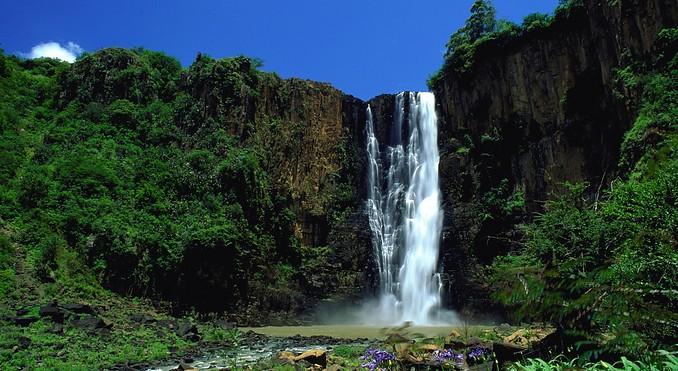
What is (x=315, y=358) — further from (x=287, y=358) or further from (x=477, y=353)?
(x=477, y=353)

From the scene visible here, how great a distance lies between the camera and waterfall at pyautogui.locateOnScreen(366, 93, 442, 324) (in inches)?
1284

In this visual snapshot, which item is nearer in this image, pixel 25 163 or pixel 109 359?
pixel 109 359

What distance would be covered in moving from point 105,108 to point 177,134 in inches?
282

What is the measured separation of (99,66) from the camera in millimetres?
43625

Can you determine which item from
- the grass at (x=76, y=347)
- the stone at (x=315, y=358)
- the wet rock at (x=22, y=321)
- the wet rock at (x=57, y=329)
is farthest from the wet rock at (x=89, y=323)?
the stone at (x=315, y=358)

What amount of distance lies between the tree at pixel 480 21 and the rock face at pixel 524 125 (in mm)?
4579

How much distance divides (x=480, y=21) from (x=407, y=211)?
641 inches

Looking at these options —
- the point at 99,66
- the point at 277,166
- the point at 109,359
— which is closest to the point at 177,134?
the point at 277,166

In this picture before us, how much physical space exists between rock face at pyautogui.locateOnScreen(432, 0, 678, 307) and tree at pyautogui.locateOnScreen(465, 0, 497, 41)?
4.58m

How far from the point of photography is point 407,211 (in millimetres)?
36125

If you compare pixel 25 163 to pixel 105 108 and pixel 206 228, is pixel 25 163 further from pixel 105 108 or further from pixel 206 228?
pixel 206 228

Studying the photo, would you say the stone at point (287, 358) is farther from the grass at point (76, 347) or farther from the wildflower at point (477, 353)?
the wildflower at point (477, 353)

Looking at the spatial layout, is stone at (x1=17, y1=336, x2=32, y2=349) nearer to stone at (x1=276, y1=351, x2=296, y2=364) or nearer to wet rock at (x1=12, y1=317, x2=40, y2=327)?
wet rock at (x1=12, y1=317, x2=40, y2=327)

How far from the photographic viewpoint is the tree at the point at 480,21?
39.8 meters
